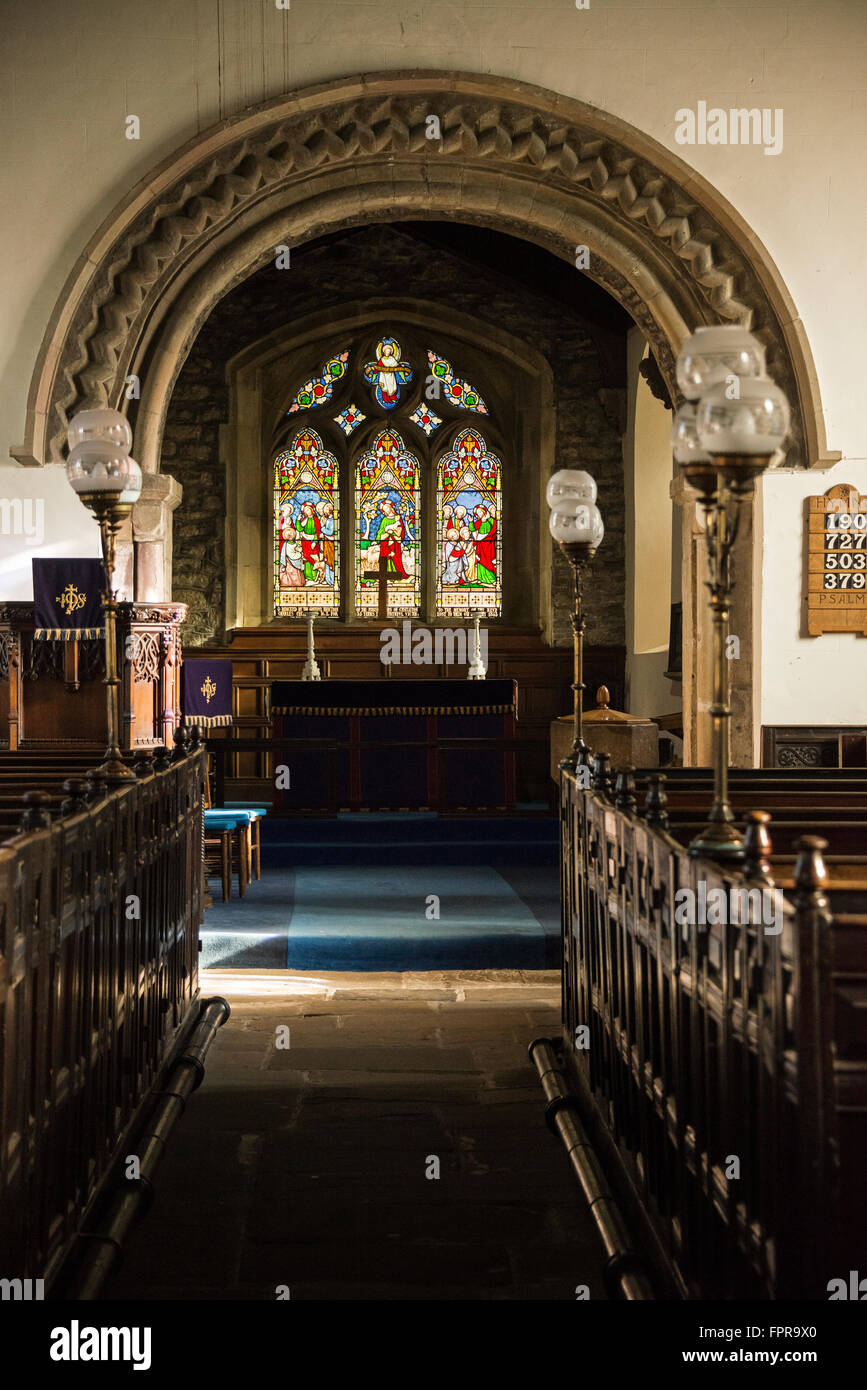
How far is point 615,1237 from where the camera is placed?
2.36 metres

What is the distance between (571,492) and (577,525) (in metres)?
0.11

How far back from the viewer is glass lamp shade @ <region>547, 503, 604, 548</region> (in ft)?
13.9

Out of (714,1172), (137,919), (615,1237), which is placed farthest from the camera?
(137,919)

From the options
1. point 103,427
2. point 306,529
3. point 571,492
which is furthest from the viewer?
point 306,529

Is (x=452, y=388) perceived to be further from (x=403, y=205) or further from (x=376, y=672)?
(x=403, y=205)

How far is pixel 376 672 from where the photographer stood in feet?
32.9

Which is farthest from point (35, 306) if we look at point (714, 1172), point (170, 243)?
point (714, 1172)

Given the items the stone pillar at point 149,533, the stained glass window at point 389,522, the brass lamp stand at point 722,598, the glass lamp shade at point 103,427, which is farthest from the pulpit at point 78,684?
the stained glass window at point 389,522

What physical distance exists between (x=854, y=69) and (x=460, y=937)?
15.1 ft

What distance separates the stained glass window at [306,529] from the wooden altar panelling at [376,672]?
1.95 ft

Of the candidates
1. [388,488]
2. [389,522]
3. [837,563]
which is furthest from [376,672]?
[837,563]

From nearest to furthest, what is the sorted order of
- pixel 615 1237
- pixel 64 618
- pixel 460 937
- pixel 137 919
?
pixel 615 1237 → pixel 137 919 → pixel 460 937 → pixel 64 618

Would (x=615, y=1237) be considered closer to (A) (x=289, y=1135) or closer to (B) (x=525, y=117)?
(A) (x=289, y=1135)

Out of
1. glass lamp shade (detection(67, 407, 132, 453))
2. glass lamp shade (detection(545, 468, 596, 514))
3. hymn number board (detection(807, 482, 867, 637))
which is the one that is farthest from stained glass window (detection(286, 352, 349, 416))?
glass lamp shade (detection(67, 407, 132, 453))
